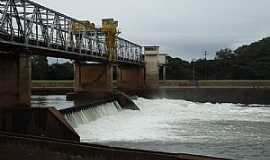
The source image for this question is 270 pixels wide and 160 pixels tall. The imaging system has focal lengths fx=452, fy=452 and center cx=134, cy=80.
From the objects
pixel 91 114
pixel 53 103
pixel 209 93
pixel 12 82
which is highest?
pixel 12 82

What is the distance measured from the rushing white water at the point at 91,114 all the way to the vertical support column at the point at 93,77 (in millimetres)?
7960

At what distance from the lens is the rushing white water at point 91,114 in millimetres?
26484

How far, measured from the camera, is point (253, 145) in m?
22.3

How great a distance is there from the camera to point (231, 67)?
307 ft

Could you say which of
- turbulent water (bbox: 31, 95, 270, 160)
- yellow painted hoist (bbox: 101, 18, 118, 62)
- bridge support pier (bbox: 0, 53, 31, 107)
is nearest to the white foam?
turbulent water (bbox: 31, 95, 270, 160)

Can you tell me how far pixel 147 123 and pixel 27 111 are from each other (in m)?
12.9

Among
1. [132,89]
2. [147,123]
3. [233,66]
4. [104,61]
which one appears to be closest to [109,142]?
[147,123]

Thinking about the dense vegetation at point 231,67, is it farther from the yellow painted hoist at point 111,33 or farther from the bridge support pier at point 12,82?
the bridge support pier at point 12,82

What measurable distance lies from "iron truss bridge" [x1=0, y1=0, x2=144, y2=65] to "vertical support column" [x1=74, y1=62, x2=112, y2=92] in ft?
5.38

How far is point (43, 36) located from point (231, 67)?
229ft

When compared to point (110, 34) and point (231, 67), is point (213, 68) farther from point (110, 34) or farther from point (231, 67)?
point (110, 34)

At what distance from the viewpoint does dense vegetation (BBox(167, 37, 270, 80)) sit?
88.8 meters

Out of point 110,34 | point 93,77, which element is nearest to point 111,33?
point 110,34

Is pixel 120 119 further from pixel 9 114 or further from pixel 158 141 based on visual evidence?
pixel 9 114
